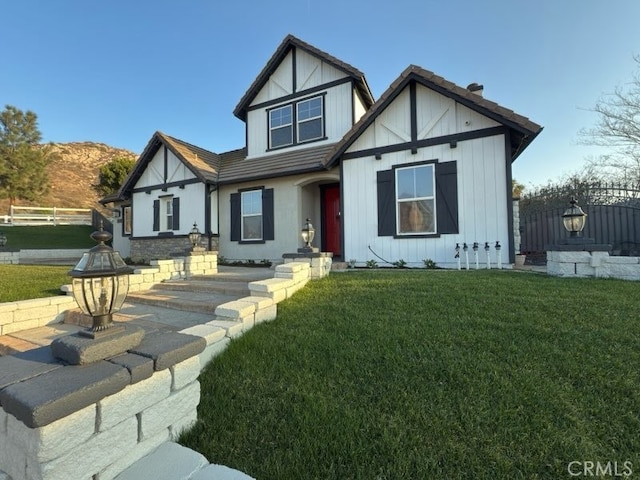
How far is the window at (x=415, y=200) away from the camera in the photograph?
23.3 feet

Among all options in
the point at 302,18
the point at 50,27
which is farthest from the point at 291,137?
the point at 50,27

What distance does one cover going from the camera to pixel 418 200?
7.20m

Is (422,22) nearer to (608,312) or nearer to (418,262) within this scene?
(418,262)

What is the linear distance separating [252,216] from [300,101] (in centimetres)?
419

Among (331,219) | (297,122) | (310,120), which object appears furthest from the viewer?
(297,122)

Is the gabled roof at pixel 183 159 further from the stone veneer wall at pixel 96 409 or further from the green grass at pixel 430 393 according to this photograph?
the stone veneer wall at pixel 96 409

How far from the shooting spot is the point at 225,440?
1732mm

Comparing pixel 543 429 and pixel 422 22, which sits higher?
pixel 422 22

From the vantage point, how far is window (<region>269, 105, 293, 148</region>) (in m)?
10.3

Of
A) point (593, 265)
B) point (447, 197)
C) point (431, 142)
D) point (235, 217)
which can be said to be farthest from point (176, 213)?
point (593, 265)

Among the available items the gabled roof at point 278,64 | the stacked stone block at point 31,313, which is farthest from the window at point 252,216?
the stacked stone block at point 31,313

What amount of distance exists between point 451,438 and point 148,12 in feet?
41.8

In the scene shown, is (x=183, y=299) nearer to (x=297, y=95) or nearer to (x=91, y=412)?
(x=91, y=412)

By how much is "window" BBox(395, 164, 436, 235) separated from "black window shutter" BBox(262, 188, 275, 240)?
13.5 ft
